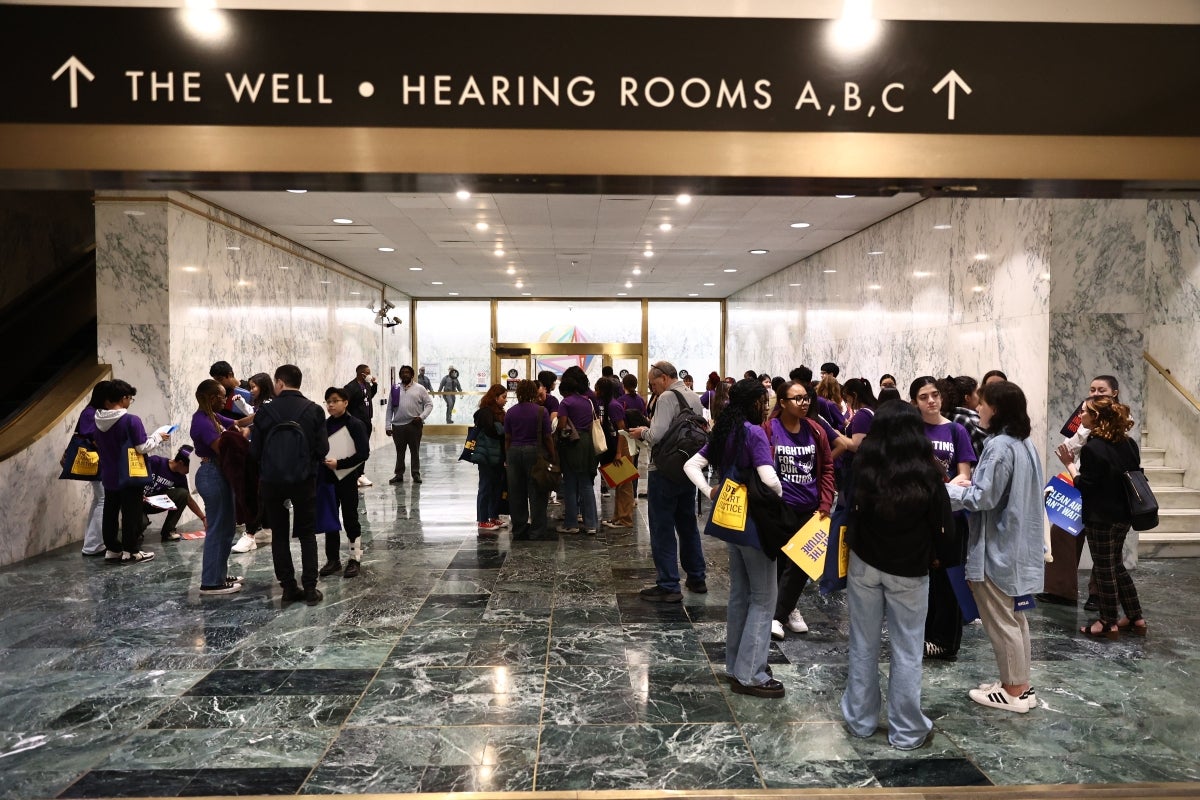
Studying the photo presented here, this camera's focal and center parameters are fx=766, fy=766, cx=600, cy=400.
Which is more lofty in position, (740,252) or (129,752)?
(740,252)

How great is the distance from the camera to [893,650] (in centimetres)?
366

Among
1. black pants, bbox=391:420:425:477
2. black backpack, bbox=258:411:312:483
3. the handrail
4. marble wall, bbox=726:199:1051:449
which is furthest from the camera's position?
black pants, bbox=391:420:425:477

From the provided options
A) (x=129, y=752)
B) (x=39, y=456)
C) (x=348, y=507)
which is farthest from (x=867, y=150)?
(x=39, y=456)

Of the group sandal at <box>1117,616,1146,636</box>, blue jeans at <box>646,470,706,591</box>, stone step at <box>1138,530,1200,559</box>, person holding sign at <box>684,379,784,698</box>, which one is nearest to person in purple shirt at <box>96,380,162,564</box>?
blue jeans at <box>646,470,706,591</box>

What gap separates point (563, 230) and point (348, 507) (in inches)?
255

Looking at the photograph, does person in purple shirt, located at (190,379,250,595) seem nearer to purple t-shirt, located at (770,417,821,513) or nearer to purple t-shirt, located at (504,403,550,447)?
purple t-shirt, located at (504,403,550,447)

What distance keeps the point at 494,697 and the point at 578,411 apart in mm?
4395

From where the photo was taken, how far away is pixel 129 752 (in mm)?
3537

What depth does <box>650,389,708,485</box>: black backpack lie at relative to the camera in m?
5.46

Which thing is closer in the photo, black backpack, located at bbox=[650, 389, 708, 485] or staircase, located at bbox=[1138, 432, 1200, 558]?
black backpack, located at bbox=[650, 389, 708, 485]

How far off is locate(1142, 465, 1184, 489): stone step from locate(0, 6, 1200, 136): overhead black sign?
7.76 meters

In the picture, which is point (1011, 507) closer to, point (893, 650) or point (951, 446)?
point (951, 446)

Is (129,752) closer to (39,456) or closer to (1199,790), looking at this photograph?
(1199,790)

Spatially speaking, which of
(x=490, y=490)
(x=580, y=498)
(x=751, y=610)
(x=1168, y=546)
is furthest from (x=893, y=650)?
(x=1168, y=546)
